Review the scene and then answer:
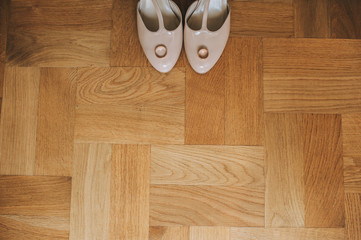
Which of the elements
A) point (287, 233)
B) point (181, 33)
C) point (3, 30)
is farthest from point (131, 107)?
point (287, 233)

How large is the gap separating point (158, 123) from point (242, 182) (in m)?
0.30

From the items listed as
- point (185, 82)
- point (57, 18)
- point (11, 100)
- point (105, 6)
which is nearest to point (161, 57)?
point (185, 82)

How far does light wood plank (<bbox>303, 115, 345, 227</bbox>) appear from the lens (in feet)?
2.84

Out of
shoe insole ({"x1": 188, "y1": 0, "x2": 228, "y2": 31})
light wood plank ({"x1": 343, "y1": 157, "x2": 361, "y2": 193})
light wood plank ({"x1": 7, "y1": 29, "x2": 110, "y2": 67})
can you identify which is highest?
shoe insole ({"x1": 188, "y1": 0, "x2": 228, "y2": 31})

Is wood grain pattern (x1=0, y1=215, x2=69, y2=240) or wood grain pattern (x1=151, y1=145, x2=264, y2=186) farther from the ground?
wood grain pattern (x1=151, y1=145, x2=264, y2=186)

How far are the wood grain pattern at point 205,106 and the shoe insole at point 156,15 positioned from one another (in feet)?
0.45

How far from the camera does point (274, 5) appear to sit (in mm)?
940

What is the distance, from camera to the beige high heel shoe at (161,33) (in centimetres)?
85

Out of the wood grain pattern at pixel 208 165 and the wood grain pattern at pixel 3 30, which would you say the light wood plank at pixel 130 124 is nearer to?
the wood grain pattern at pixel 208 165

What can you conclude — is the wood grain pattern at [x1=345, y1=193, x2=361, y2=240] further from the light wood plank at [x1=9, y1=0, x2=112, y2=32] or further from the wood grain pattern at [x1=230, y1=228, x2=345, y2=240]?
the light wood plank at [x1=9, y1=0, x2=112, y2=32]

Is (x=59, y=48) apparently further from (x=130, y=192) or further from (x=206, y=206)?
(x=206, y=206)

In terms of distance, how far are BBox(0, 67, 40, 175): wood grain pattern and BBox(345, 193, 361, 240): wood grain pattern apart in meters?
0.94

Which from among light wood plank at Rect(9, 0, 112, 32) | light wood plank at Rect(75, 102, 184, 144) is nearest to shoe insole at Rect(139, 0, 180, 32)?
light wood plank at Rect(9, 0, 112, 32)

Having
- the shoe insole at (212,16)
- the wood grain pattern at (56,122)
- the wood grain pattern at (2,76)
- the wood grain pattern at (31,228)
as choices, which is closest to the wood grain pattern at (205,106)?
the shoe insole at (212,16)
